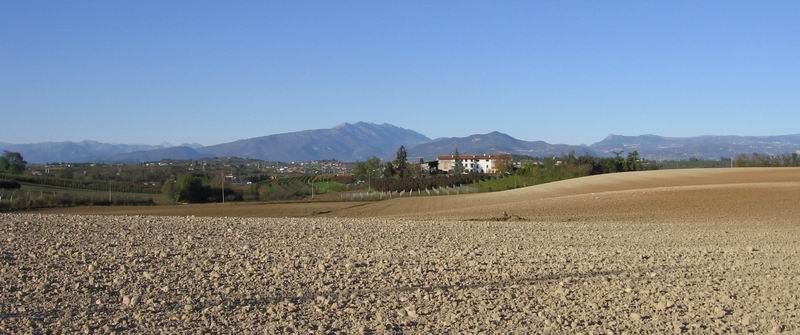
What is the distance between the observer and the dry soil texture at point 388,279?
9.26 metres

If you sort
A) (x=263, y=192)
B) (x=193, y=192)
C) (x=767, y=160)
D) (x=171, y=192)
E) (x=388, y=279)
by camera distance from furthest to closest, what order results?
(x=767, y=160) < (x=263, y=192) < (x=193, y=192) < (x=171, y=192) < (x=388, y=279)

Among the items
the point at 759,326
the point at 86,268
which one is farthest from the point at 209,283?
the point at 759,326

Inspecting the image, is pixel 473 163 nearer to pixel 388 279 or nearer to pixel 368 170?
pixel 368 170

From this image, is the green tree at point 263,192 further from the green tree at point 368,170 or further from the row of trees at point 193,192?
the green tree at point 368,170

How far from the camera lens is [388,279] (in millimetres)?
12242

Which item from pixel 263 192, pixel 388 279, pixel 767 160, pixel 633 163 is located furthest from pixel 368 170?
pixel 388 279

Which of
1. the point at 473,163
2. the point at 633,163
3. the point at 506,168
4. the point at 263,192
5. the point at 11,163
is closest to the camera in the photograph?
the point at 263,192

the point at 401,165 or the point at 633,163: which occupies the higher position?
the point at 401,165

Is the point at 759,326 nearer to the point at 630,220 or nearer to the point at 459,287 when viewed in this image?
the point at 459,287

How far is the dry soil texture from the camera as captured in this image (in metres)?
9.26

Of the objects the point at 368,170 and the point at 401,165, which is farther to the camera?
the point at 401,165

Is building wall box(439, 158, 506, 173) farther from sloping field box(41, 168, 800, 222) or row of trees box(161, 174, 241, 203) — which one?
sloping field box(41, 168, 800, 222)

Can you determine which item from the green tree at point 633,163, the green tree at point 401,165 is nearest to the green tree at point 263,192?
the green tree at point 401,165

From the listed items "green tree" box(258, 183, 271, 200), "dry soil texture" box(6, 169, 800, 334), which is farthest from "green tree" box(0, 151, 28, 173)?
"dry soil texture" box(6, 169, 800, 334)
